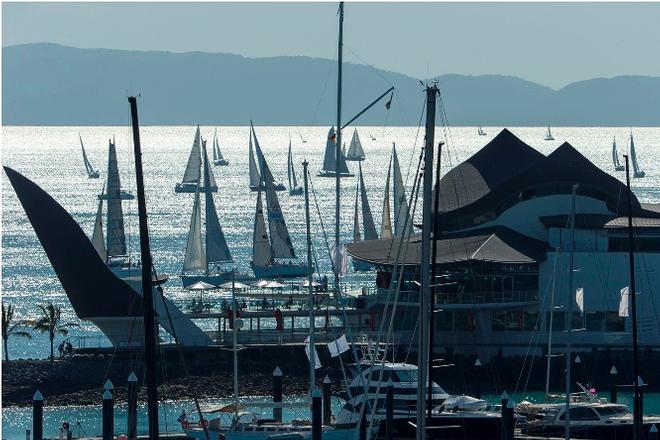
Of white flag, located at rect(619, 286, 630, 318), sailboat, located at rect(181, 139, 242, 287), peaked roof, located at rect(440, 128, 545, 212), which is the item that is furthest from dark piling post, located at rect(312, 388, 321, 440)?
sailboat, located at rect(181, 139, 242, 287)

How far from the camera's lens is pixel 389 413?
47.1 m

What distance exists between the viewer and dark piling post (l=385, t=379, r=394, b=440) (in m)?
46.7

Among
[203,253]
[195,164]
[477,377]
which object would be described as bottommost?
[477,377]

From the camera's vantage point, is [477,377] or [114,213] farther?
[114,213]

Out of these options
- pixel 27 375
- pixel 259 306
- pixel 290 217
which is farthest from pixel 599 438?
pixel 290 217

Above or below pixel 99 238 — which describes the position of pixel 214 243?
below

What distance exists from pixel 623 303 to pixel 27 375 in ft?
75.9

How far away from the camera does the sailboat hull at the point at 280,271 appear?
101 m

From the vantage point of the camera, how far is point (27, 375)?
66938 mm

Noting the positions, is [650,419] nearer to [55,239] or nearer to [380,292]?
[380,292]

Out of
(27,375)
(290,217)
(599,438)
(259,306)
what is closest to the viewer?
(599,438)

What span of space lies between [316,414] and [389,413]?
198cm

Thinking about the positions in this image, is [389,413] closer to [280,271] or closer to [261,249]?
[280,271]

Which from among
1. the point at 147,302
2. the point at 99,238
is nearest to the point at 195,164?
the point at 99,238
